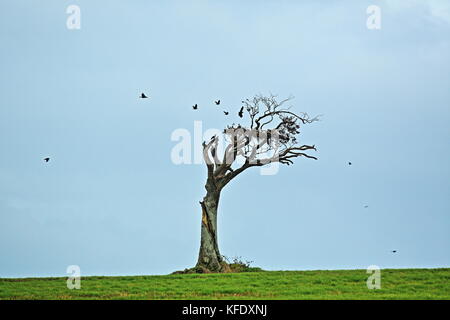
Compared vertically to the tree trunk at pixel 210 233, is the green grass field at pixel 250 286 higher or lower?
lower

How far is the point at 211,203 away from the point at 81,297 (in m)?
12.7

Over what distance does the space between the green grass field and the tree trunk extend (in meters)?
2.63

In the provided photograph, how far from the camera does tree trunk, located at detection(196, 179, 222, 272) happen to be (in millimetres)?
36000

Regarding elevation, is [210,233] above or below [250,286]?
above

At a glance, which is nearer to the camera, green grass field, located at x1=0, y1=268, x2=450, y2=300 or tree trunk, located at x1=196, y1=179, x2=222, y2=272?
green grass field, located at x1=0, y1=268, x2=450, y2=300

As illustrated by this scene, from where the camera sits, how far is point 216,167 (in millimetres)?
36844

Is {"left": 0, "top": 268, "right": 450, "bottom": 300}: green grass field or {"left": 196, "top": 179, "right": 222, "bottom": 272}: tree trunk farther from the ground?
{"left": 196, "top": 179, "right": 222, "bottom": 272}: tree trunk

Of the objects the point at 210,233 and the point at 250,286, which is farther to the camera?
the point at 210,233

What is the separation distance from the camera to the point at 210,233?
36.3 metres

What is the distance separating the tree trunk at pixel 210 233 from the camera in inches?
1417

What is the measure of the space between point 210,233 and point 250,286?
9124mm

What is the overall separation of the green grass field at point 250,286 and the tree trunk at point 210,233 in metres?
2.63
